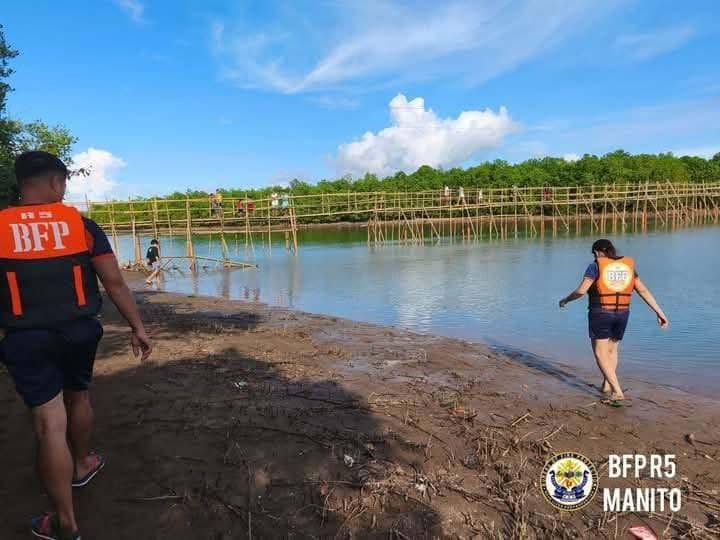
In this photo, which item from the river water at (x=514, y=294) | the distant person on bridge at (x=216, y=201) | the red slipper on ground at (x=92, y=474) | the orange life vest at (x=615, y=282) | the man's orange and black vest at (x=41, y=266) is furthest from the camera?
the distant person on bridge at (x=216, y=201)

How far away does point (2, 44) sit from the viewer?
23.8ft

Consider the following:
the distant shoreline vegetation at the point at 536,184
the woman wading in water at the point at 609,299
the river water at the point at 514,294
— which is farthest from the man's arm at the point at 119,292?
the distant shoreline vegetation at the point at 536,184

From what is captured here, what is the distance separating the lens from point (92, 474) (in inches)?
122

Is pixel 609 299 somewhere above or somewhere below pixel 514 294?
above

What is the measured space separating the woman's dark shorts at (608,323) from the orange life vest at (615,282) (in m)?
0.07

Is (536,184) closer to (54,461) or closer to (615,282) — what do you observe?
(615,282)

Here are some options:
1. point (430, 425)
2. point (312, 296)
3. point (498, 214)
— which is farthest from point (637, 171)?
point (430, 425)

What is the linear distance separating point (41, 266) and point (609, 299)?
203 inches

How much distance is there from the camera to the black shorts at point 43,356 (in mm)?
2482

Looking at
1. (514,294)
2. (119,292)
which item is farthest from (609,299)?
(514,294)

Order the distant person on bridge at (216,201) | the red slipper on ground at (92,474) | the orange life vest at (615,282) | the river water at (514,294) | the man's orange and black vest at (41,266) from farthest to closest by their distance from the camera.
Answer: the distant person on bridge at (216,201) < the river water at (514,294) < the orange life vest at (615,282) < the red slipper on ground at (92,474) < the man's orange and black vest at (41,266)

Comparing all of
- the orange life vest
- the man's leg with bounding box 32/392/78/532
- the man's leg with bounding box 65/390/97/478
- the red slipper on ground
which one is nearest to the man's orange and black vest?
the man's leg with bounding box 32/392/78/532

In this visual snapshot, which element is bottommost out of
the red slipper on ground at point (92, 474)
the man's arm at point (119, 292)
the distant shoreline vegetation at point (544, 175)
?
the red slipper on ground at point (92, 474)

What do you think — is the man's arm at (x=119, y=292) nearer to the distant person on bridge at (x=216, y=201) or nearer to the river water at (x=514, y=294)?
the river water at (x=514, y=294)
